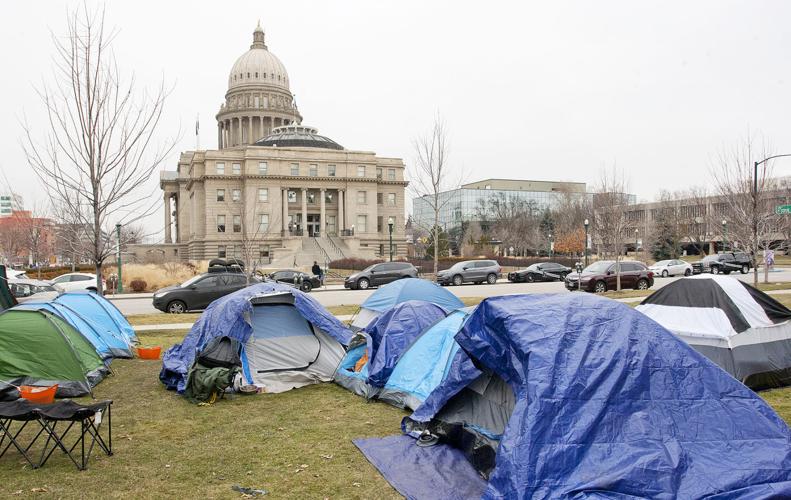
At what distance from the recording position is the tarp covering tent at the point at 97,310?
12.7 metres

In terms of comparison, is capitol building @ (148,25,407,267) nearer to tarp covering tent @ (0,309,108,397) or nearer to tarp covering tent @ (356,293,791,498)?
tarp covering tent @ (0,309,108,397)

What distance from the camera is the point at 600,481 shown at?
494 centimetres

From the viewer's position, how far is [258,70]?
9488cm

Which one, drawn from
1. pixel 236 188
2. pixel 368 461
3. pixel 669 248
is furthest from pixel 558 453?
pixel 236 188

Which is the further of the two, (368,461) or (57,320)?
(57,320)

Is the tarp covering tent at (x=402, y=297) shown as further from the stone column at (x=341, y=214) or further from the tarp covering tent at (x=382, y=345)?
the stone column at (x=341, y=214)

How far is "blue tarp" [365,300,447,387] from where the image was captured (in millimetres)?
9297

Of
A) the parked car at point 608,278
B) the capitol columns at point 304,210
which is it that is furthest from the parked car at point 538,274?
the capitol columns at point 304,210

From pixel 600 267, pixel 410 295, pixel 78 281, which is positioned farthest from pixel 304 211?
pixel 410 295

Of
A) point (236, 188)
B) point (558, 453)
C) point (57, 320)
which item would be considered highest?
point (236, 188)

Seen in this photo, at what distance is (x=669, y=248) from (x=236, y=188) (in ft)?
160

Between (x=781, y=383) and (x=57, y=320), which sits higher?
(x=57, y=320)

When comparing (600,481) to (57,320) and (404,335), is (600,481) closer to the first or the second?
(404,335)

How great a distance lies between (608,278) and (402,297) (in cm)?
1690
